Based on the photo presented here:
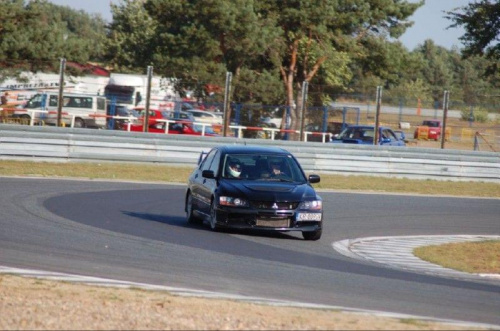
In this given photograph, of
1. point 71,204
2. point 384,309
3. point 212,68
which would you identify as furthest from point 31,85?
point 384,309

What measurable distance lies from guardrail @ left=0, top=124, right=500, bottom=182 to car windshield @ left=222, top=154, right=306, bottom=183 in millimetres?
12517

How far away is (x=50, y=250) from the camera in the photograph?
42.1 ft

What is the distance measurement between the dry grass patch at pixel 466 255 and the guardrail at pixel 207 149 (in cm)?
1372

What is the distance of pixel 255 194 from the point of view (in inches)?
619

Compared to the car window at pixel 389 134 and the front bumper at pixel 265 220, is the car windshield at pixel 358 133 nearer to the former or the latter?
the car window at pixel 389 134

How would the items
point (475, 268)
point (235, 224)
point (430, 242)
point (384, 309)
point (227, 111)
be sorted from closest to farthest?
point (384, 309) → point (475, 268) → point (235, 224) → point (430, 242) → point (227, 111)

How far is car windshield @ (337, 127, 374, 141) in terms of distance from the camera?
134 ft

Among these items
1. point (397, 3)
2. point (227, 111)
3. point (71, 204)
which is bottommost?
point (71, 204)

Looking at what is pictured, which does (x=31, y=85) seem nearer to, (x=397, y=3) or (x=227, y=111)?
(x=227, y=111)

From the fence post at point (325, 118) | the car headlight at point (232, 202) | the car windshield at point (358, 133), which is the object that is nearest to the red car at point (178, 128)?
the fence post at point (325, 118)

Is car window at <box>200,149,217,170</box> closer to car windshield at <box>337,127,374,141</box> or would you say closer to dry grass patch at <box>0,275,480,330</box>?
dry grass patch at <box>0,275,480,330</box>

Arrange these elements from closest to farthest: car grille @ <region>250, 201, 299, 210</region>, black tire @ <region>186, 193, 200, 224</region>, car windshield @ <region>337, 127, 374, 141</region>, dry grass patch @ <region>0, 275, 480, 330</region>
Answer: dry grass patch @ <region>0, 275, 480, 330</region>, car grille @ <region>250, 201, 299, 210</region>, black tire @ <region>186, 193, 200, 224</region>, car windshield @ <region>337, 127, 374, 141</region>

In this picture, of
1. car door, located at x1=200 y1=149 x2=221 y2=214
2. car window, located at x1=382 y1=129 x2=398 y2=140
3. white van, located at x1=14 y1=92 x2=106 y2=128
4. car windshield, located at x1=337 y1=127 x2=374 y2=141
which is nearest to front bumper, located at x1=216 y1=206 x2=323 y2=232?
car door, located at x1=200 y1=149 x2=221 y2=214

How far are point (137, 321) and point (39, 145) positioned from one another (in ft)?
68.9
